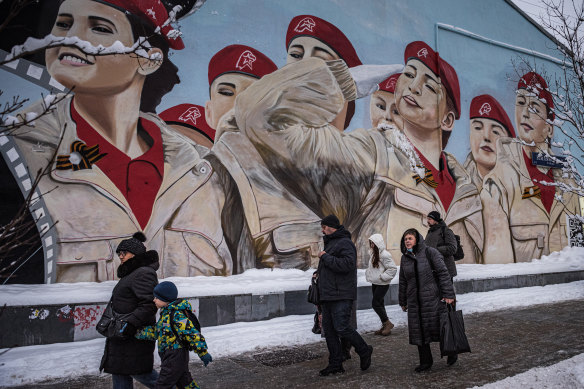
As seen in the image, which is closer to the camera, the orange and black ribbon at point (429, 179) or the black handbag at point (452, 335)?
the black handbag at point (452, 335)

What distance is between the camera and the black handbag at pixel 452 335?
446 cm

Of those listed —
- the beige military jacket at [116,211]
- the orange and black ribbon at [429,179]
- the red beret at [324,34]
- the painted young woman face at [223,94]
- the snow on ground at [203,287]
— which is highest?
the red beret at [324,34]

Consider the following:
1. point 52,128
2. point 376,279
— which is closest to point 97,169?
point 52,128

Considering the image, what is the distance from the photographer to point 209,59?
941 cm

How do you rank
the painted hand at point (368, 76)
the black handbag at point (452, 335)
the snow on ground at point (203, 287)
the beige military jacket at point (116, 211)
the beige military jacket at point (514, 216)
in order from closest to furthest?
1. the black handbag at point (452, 335)
2. the snow on ground at point (203, 287)
3. the beige military jacket at point (116, 211)
4. the painted hand at point (368, 76)
5. the beige military jacket at point (514, 216)

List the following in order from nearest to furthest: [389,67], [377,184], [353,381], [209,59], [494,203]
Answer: [353,381]
[209,59]
[377,184]
[389,67]
[494,203]

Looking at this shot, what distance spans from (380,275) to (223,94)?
533cm

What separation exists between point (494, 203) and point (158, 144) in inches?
434

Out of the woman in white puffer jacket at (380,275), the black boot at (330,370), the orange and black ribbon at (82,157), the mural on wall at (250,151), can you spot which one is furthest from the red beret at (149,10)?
the black boot at (330,370)

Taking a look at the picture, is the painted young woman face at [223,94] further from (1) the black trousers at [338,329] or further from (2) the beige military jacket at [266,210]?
(1) the black trousers at [338,329]

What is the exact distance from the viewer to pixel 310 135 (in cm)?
1066

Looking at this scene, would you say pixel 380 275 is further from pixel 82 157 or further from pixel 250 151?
pixel 82 157

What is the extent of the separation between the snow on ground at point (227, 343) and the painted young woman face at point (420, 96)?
545 centimetres

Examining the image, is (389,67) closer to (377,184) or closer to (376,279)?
(377,184)
